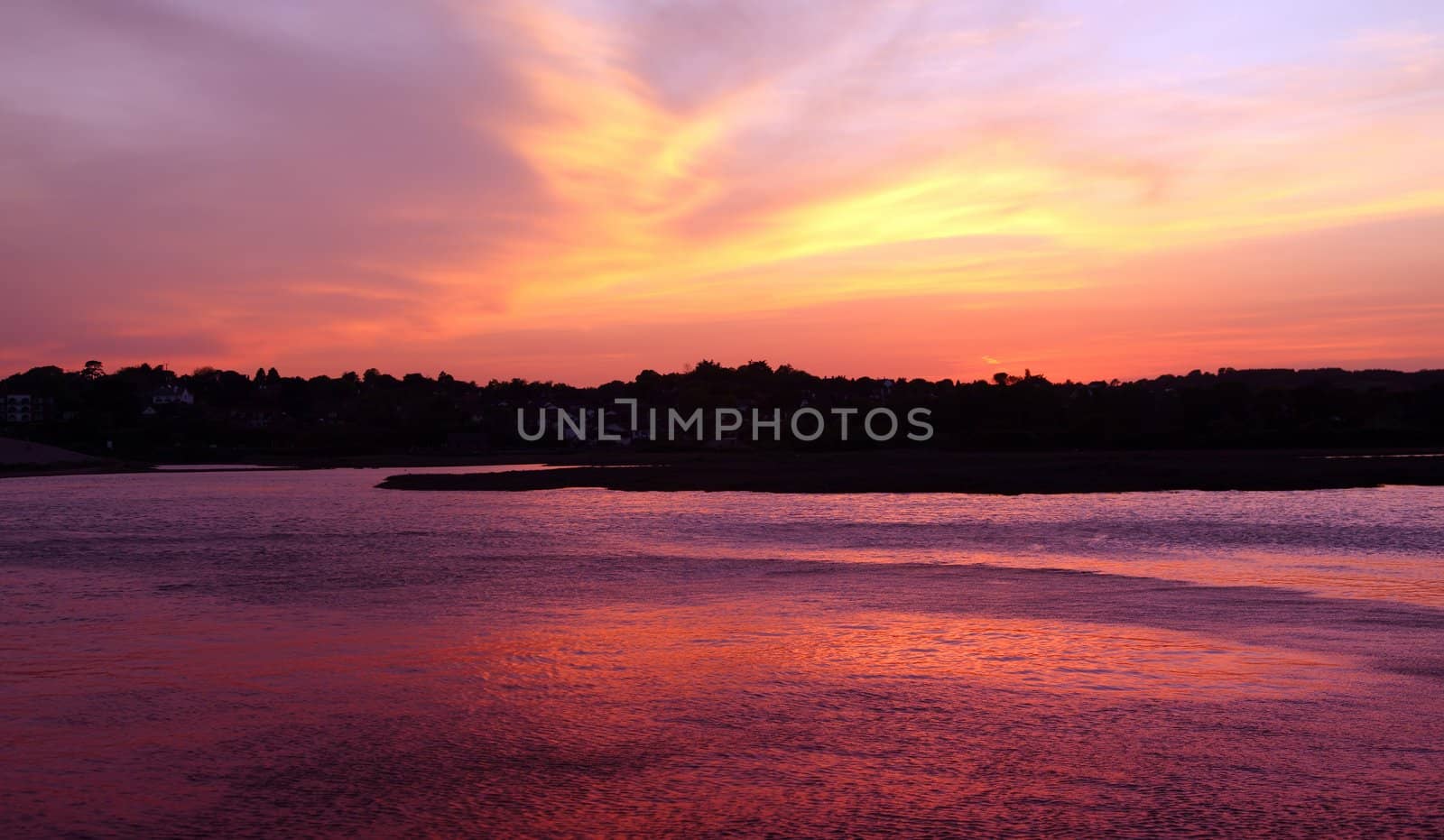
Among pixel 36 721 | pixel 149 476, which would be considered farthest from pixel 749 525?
pixel 149 476

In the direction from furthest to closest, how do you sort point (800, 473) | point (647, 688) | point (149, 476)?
point (149, 476), point (800, 473), point (647, 688)

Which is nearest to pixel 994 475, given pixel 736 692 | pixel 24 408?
pixel 736 692

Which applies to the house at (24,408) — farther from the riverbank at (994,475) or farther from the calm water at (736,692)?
the calm water at (736,692)

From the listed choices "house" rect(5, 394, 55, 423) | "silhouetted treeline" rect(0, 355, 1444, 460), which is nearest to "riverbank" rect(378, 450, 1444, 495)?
"silhouetted treeline" rect(0, 355, 1444, 460)

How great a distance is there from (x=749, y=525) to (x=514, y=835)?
99.1ft

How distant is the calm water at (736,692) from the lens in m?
8.99

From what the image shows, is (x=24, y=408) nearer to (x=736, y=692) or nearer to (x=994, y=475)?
(x=994, y=475)

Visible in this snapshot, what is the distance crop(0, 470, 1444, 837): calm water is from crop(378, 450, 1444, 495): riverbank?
24867 mm

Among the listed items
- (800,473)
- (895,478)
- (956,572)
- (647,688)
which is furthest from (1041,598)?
(800,473)

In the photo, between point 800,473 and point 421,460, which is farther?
point 421,460

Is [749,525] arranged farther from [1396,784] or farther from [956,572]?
[1396,784]

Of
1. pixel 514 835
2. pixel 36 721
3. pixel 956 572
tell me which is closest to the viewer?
pixel 514 835

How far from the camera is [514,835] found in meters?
8.36

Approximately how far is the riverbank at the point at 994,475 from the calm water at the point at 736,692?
24.9m
